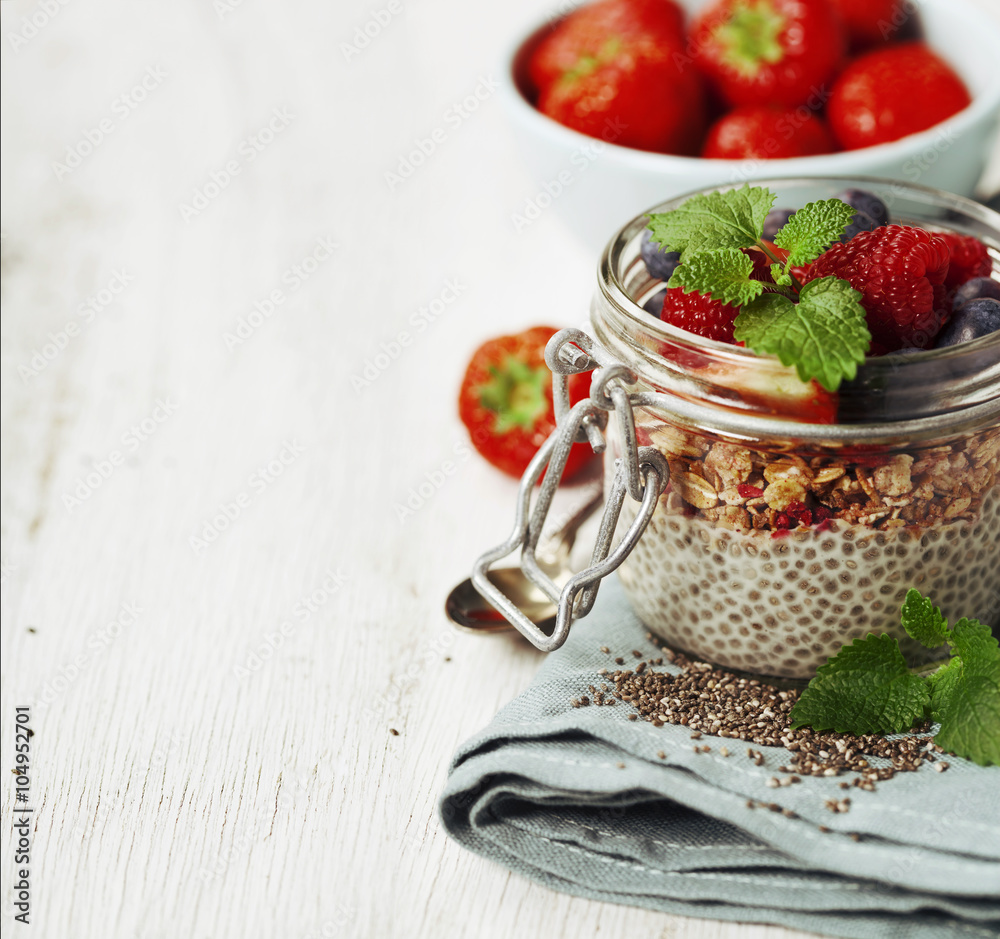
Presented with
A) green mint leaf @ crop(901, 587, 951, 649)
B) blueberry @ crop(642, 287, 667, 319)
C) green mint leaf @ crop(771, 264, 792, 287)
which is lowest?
green mint leaf @ crop(901, 587, 951, 649)

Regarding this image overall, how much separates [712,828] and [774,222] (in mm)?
562

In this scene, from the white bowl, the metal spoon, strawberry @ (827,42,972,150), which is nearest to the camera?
the metal spoon

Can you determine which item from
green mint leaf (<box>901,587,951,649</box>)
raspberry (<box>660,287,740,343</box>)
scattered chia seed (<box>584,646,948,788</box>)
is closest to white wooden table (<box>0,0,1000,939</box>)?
scattered chia seed (<box>584,646,948,788</box>)

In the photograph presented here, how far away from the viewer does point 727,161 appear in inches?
50.1

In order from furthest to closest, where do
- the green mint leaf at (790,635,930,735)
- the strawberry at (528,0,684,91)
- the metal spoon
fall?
the strawberry at (528,0,684,91)
the metal spoon
the green mint leaf at (790,635,930,735)

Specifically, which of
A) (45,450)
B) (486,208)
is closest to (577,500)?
(45,450)

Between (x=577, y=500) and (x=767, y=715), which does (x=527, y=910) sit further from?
(x=577, y=500)

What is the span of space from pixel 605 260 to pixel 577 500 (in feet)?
1.17

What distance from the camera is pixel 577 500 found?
1239 mm

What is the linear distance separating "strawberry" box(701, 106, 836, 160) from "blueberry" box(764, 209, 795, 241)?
318 mm

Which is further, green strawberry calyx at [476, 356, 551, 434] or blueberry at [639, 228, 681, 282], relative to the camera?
green strawberry calyx at [476, 356, 551, 434]

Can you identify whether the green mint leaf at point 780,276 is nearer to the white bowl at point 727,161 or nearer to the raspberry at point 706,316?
the raspberry at point 706,316

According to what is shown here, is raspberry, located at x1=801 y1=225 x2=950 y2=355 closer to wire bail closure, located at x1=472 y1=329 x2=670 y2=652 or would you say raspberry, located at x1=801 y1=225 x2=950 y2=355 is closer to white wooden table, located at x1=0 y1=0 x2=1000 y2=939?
wire bail closure, located at x1=472 y1=329 x2=670 y2=652

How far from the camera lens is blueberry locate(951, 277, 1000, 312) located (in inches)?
35.1
